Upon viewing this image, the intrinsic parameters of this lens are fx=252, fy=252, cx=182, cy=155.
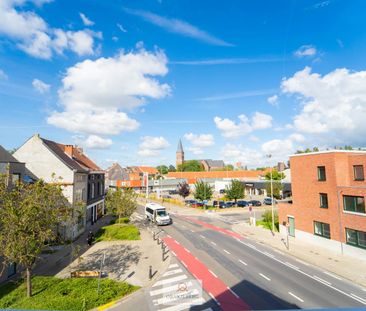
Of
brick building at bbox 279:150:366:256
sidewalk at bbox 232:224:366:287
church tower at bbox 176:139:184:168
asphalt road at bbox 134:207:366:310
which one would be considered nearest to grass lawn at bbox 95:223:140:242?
asphalt road at bbox 134:207:366:310

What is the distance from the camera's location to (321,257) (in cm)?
2145

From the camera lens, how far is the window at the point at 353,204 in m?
20.7

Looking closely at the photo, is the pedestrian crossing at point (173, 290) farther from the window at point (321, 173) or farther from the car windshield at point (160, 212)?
the car windshield at point (160, 212)

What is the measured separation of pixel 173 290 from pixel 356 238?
16216 mm

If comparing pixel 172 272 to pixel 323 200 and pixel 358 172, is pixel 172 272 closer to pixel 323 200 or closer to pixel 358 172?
pixel 323 200

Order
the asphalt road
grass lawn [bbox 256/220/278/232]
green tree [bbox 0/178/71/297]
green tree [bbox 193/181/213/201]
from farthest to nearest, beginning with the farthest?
green tree [bbox 193/181/213/201]
grass lawn [bbox 256/220/278/232]
the asphalt road
green tree [bbox 0/178/71/297]

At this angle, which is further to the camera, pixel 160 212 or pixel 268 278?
pixel 160 212

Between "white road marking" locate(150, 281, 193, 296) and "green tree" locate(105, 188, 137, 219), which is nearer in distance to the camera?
"white road marking" locate(150, 281, 193, 296)

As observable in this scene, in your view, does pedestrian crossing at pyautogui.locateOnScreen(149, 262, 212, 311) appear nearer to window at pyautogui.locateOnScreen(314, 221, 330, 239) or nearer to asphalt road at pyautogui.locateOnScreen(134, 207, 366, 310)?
asphalt road at pyautogui.locateOnScreen(134, 207, 366, 310)

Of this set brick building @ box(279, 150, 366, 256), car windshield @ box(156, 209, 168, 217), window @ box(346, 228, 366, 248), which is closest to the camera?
window @ box(346, 228, 366, 248)

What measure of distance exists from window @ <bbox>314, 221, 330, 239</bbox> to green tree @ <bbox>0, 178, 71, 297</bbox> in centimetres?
2324

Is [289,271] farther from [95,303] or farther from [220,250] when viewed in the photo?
[95,303]

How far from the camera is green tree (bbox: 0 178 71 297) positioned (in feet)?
42.3

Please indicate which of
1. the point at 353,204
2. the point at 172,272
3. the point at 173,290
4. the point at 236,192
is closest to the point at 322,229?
the point at 353,204
